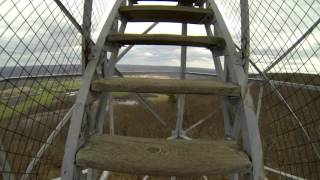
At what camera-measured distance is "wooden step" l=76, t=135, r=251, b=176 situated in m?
1.20

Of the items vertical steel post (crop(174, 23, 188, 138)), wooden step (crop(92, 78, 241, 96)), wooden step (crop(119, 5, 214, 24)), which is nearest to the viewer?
wooden step (crop(92, 78, 241, 96))

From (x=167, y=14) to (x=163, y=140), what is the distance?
0.85 m

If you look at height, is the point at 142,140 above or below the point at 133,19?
below

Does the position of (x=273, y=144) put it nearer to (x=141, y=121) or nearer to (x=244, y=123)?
(x=141, y=121)

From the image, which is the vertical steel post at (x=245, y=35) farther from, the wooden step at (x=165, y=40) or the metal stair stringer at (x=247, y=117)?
the wooden step at (x=165, y=40)

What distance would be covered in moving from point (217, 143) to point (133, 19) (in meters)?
1.03

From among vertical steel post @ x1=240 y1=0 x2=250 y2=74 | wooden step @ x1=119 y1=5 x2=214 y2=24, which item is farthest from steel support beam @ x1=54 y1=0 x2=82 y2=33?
vertical steel post @ x1=240 y1=0 x2=250 y2=74

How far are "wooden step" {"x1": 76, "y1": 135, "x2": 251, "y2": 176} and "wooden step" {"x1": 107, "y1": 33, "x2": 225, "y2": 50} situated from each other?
543 mm

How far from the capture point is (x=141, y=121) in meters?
8.05

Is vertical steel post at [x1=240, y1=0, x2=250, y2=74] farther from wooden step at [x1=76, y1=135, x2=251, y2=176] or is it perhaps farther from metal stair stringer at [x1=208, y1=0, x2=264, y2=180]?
wooden step at [x1=76, y1=135, x2=251, y2=176]

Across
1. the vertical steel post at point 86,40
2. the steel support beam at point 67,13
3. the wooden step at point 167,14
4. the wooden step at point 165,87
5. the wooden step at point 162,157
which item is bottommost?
the wooden step at point 162,157

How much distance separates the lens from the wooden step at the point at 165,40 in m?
1.74

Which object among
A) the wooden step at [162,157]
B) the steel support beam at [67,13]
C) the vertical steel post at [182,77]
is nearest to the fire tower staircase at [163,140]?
the wooden step at [162,157]

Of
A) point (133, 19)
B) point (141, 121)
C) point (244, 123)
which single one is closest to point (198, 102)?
point (141, 121)
